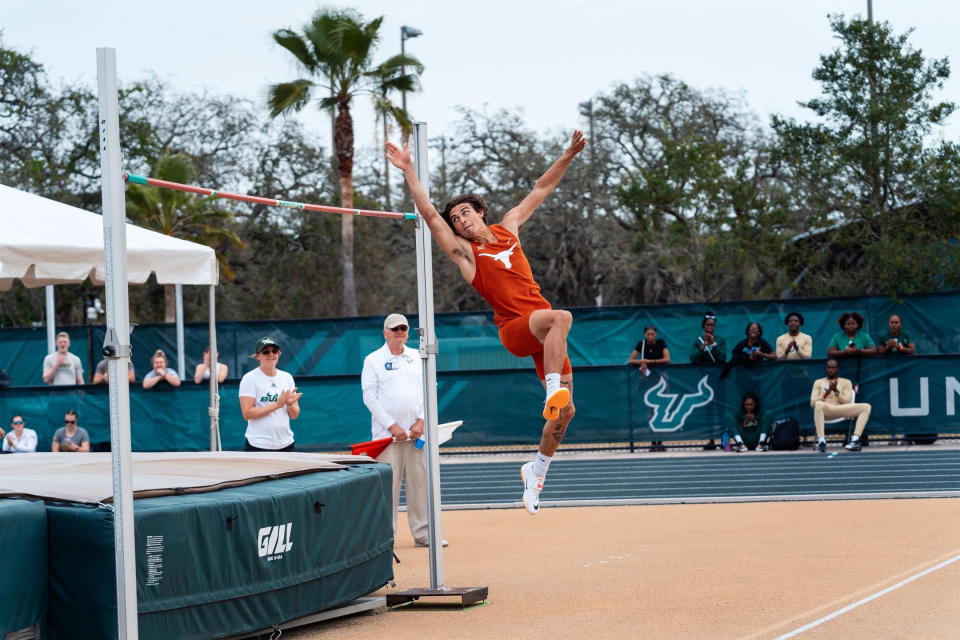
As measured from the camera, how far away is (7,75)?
31.7 meters

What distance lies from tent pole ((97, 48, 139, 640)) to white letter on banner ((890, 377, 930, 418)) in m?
12.7

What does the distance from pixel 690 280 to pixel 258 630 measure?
79.5 ft

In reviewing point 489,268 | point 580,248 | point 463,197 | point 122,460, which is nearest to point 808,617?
point 489,268

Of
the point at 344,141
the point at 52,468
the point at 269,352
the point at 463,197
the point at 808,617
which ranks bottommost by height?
the point at 808,617

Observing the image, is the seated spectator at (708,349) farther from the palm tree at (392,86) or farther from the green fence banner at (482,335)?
the palm tree at (392,86)

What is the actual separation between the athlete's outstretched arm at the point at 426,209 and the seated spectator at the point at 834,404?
32.8 ft

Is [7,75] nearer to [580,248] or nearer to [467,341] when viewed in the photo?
[580,248]

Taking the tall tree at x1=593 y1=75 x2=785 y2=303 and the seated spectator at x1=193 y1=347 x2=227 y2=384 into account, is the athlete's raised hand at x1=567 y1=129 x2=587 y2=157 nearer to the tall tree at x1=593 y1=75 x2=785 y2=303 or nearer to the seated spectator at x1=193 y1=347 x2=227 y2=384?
the seated spectator at x1=193 y1=347 x2=227 y2=384

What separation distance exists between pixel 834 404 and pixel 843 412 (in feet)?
0.53

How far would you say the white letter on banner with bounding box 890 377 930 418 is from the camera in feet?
51.4

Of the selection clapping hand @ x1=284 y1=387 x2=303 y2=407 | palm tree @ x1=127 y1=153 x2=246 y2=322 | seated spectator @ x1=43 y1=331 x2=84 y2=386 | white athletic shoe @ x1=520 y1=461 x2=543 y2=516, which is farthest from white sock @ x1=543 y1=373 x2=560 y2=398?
palm tree @ x1=127 y1=153 x2=246 y2=322

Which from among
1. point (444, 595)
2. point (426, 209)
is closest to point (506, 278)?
point (426, 209)

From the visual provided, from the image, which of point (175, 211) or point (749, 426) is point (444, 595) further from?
point (175, 211)

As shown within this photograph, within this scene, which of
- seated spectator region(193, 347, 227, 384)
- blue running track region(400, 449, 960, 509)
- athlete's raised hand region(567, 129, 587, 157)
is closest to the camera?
athlete's raised hand region(567, 129, 587, 157)
